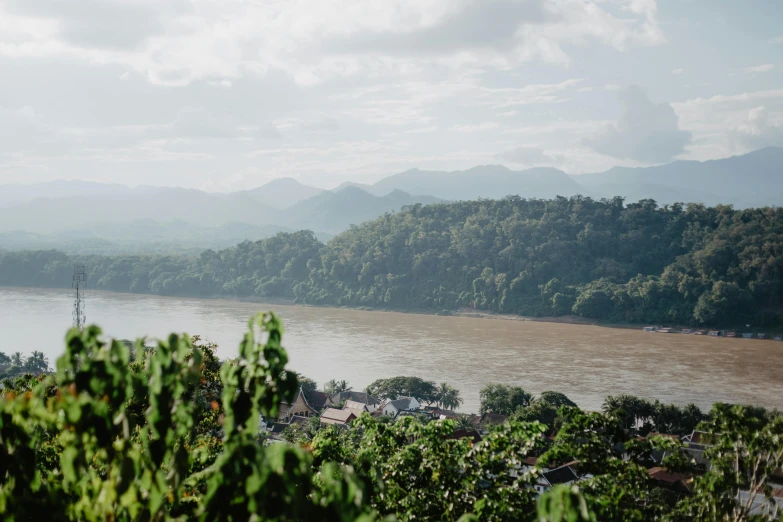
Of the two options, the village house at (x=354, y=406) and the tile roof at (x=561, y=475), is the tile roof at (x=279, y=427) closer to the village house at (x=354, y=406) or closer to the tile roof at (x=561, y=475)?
the village house at (x=354, y=406)

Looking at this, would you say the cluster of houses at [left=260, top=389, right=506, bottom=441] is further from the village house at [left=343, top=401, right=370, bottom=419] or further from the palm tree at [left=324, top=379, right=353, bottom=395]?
the palm tree at [left=324, top=379, right=353, bottom=395]

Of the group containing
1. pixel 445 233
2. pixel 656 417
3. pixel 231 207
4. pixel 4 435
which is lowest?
pixel 656 417

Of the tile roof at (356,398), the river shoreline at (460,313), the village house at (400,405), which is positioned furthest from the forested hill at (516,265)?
the tile roof at (356,398)

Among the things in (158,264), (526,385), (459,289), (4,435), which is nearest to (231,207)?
(158,264)

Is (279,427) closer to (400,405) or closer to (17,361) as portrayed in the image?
(400,405)

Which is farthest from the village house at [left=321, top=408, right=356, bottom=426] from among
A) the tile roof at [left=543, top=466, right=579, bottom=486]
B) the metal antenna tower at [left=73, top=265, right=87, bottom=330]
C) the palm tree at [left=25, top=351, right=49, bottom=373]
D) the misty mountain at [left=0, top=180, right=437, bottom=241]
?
the misty mountain at [left=0, top=180, right=437, bottom=241]

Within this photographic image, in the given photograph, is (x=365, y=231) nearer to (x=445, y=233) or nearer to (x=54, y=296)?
(x=445, y=233)
